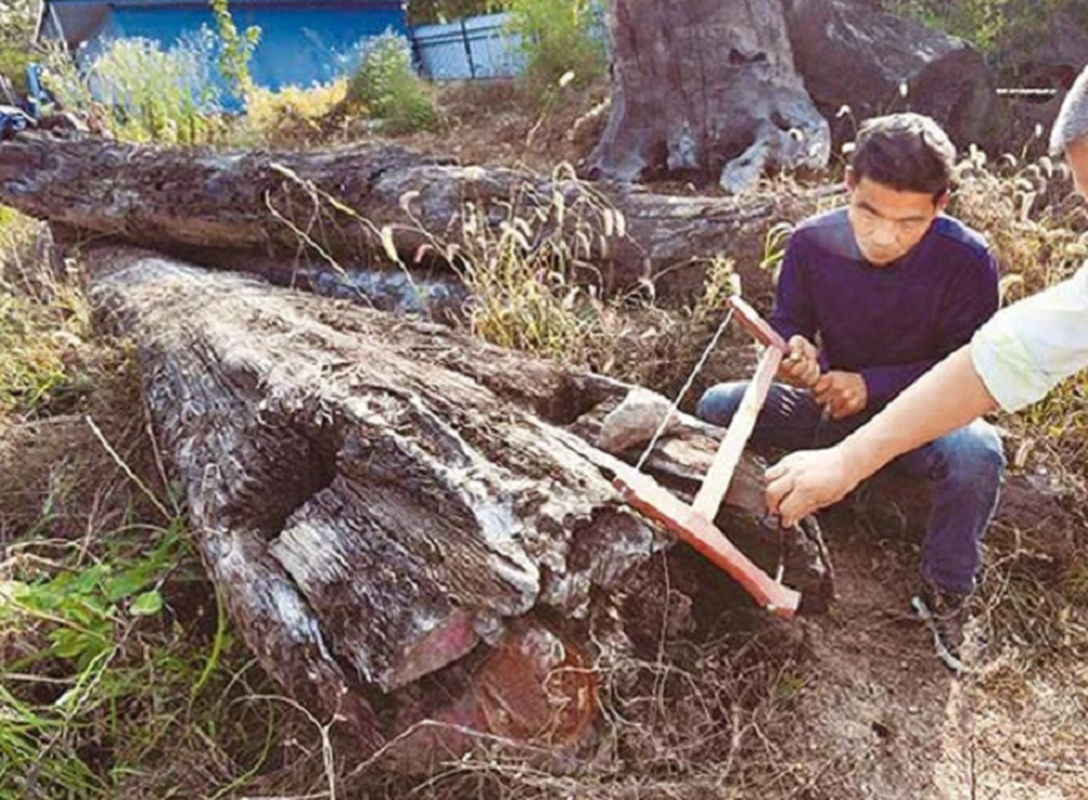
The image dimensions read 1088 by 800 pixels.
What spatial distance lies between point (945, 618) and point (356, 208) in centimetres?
270

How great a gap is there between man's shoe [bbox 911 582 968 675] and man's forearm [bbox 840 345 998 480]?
728 millimetres

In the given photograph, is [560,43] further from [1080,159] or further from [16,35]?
[16,35]

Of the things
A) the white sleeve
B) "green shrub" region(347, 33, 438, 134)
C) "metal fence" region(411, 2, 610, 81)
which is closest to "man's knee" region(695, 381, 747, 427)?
the white sleeve

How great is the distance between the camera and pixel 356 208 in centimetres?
378

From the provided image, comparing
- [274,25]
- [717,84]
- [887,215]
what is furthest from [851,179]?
[274,25]

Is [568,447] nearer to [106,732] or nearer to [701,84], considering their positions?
[106,732]

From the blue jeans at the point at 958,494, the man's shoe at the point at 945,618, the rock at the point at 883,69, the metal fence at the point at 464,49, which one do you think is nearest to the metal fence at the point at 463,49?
the metal fence at the point at 464,49

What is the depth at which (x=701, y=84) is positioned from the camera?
5.18 metres

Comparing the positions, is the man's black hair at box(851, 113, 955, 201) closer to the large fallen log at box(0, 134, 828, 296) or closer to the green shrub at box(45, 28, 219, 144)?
the large fallen log at box(0, 134, 828, 296)

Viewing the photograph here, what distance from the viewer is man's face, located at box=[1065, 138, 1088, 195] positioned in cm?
123

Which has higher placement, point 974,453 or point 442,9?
point 442,9

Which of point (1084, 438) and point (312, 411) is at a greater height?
point (312, 411)

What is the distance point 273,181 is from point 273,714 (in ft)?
8.58

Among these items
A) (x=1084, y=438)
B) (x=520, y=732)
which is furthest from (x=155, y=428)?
(x=1084, y=438)
